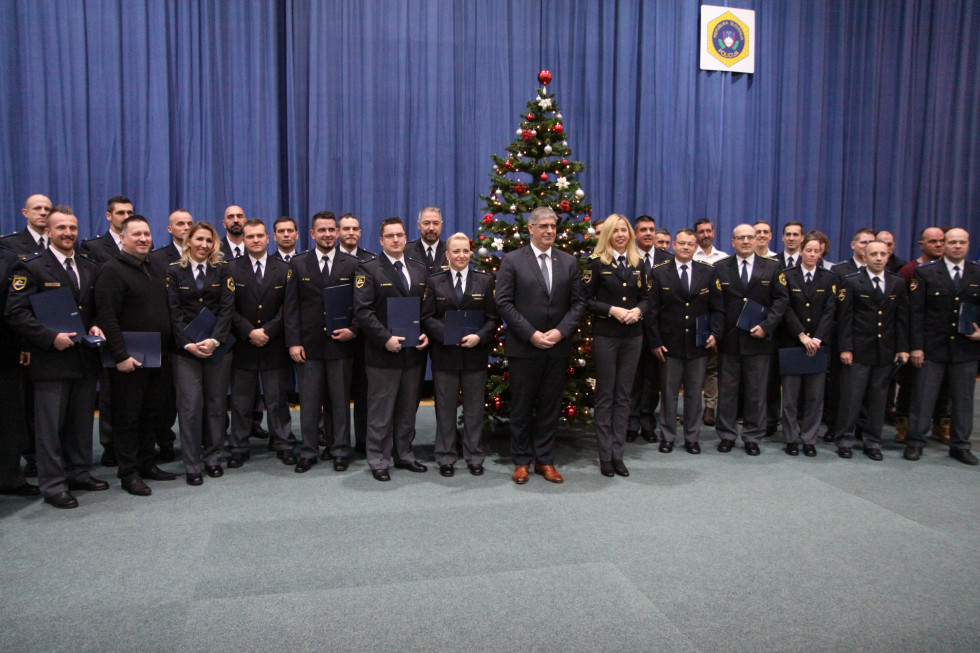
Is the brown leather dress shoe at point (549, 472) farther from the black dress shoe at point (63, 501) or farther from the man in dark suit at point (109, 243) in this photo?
the man in dark suit at point (109, 243)

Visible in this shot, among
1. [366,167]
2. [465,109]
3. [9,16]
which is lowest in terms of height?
[366,167]

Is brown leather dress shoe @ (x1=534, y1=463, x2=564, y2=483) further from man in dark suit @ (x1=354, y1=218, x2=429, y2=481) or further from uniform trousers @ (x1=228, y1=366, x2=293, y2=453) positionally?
uniform trousers @ (x1=228, y1=366, x2=293, y2=453)

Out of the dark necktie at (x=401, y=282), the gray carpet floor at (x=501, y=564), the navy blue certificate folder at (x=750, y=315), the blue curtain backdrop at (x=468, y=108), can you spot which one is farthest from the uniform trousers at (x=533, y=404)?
the blue curtain backdrop at (x=468, y=108)

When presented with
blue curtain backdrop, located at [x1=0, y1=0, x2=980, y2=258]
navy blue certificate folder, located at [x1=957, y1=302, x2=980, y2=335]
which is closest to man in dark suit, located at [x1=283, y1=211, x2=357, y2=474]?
blue curtain backdrop, located at [x1=0, y1=0, x2=980, y2=258]

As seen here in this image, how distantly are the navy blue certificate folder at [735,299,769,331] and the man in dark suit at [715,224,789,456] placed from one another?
1.4 inches

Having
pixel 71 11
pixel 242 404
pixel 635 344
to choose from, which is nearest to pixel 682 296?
pixel 635 344

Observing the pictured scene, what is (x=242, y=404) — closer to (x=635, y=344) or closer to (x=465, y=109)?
(x=635, y=344)

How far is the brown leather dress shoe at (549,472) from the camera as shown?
4.02m

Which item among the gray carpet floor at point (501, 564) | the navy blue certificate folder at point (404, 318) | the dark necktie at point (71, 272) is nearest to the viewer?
the gray carpet floor at point (501, 564)

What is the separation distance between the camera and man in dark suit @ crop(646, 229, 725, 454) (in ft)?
15.4

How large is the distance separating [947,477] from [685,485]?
180 cm

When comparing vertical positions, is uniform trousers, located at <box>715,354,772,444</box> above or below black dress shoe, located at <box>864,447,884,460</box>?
above

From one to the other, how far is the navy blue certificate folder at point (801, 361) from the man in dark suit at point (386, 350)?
2.54m

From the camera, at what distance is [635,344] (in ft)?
13.8
